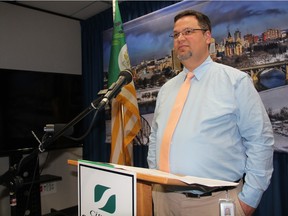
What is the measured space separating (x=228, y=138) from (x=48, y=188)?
2901 mm

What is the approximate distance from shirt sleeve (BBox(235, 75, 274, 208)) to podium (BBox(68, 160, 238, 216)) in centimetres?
47

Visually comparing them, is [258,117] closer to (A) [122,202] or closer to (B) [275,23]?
(A) [122,202]

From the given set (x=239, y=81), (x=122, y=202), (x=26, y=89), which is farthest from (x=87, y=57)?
(x=122, y=202)

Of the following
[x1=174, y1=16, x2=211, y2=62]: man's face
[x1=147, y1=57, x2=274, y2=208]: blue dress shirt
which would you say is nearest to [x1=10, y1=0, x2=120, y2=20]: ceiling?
[x1=174, y1=16, x2=211, y2=62]: man's face

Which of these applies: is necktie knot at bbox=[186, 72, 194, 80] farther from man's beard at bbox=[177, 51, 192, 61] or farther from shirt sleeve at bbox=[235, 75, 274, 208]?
→ shirt sleeve at bbox=[235, 75, 274, 208]

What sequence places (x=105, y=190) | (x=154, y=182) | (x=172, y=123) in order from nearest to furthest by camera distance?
1. (x=154, y=182)
2. (x=105, y=190)
3. (x=172, y=123)

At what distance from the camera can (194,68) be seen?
1.50 m

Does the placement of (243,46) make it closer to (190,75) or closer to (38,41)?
(190,75)

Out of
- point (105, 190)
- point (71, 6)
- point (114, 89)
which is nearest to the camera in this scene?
point (105, 190)

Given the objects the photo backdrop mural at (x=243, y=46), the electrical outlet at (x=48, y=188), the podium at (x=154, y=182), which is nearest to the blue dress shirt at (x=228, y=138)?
the podium at (x=154, y=182)

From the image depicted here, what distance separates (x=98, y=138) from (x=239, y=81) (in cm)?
265

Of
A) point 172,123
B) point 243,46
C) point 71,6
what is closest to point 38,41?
point 71,6

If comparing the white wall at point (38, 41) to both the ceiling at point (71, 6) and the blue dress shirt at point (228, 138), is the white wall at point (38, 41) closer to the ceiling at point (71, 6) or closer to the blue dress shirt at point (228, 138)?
the ceiling at point (71, 6)

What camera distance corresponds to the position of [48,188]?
3.45m
